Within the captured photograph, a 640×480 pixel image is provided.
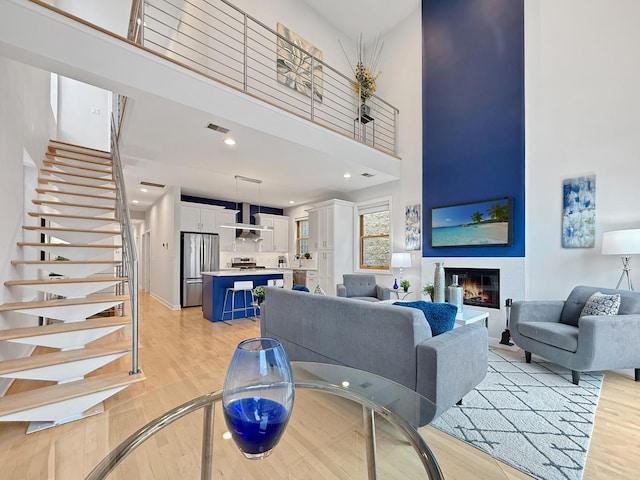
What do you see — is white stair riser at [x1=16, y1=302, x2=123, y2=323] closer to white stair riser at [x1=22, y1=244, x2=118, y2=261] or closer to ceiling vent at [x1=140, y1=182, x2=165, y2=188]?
white stair riser at [x1=22, y1=244, x2=118, y2=261]

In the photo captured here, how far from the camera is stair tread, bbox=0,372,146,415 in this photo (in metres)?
1.88

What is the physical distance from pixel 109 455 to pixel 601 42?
18.9 feet

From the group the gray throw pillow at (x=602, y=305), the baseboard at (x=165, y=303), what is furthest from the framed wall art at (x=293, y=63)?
the baseboard at (x=165, y=303)

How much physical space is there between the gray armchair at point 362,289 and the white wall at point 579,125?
2107 millimetres

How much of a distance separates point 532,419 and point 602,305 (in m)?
1.56

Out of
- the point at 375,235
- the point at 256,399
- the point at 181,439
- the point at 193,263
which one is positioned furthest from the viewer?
the point at 193,263

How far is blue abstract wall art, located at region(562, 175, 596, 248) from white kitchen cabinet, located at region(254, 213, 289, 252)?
6.36 meters

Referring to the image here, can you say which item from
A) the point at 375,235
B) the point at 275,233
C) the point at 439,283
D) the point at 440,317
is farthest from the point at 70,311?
the point at 275,233

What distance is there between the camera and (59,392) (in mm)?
2055

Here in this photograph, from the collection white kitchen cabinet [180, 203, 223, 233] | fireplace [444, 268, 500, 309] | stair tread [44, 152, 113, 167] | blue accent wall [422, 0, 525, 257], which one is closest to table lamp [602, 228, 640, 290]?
blue accent wall [422, 0, 525, 257]

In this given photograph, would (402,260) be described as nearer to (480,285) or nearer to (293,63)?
(480,285)

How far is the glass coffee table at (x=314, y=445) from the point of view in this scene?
92 cm

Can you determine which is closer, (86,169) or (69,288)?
(69,288)

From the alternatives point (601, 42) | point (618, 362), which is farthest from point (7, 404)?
point (601, 42)
